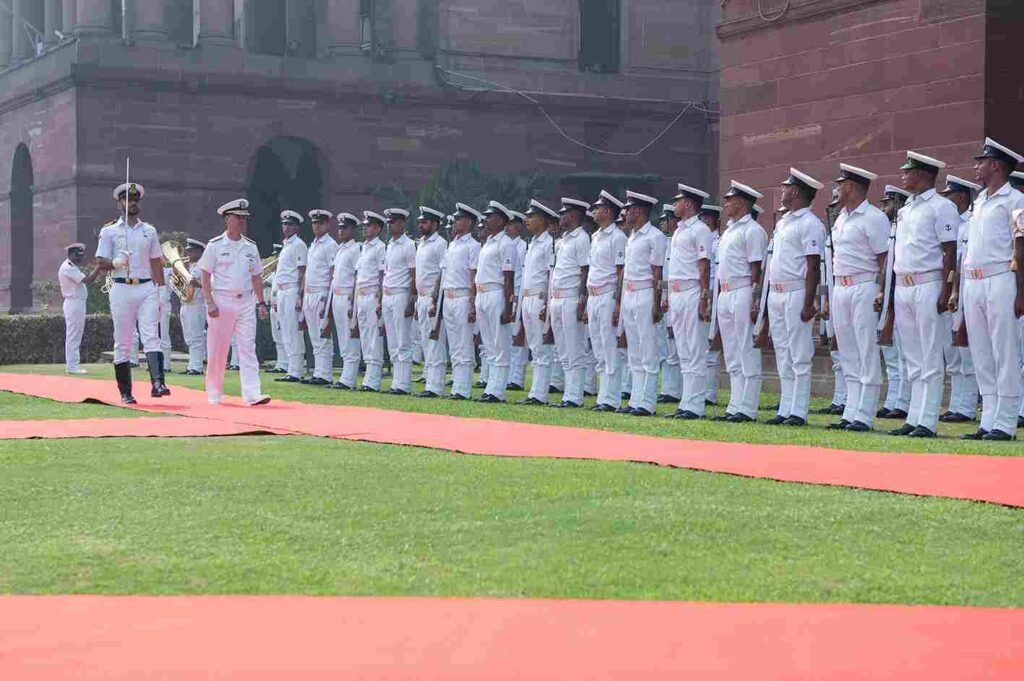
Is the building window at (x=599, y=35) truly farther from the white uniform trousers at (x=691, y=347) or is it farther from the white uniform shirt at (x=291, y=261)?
the white uniform trousers at (x=691, y=347)

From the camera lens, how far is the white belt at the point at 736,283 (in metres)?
16.4

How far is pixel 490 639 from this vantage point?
233 inches

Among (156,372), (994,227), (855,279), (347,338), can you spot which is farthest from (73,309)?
(994,227)

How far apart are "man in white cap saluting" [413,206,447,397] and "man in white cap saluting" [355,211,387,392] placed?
113cm

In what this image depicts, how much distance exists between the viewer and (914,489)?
9883 mm

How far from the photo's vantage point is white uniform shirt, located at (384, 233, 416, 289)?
70.8ft

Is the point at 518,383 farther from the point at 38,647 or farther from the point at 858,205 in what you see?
the point at 38,647

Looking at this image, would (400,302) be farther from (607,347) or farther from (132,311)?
(607,347)

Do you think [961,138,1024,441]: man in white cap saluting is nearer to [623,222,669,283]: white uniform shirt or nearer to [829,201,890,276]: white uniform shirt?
[829,201,890,276]: white uniform shirt

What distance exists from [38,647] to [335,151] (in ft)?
112

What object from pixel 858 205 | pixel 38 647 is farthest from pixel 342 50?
pixel 38 647

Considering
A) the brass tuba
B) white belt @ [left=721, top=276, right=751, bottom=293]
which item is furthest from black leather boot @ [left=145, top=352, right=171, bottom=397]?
the brass tuba

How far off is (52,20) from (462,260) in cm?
2367

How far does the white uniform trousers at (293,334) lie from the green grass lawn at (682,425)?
149 cm
